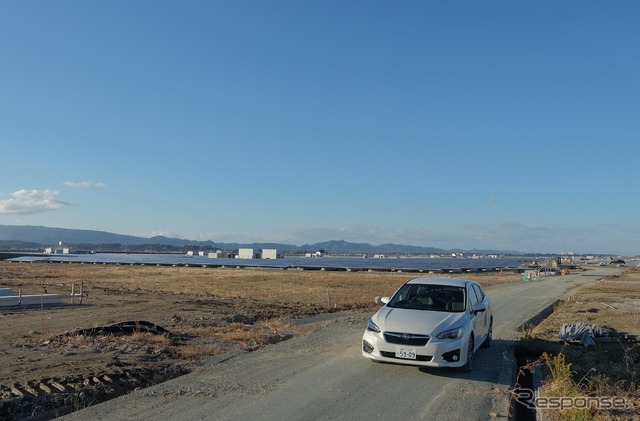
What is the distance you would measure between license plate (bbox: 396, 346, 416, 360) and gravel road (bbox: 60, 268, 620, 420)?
1.29 ft

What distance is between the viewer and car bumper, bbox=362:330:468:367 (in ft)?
27.9

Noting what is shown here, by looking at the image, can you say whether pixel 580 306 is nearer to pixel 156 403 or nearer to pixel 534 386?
pixel 534 386

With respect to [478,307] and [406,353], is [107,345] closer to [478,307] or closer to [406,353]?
[406,353]

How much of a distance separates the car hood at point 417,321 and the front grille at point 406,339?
0.21 ft

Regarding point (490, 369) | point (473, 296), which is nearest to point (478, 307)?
point (473, 296)

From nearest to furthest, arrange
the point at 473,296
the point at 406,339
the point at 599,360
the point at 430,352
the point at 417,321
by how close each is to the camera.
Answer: the point at 430,352, the point at 406,339, the point at 417,321, the point at 599,360, the point at 473,296

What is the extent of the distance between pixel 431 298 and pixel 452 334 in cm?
170

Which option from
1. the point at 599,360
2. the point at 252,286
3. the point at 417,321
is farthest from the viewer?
the point at 252,286

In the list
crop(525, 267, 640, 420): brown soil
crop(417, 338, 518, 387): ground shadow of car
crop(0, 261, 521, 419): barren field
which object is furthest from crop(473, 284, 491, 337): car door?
crop(0, 261, 521, 419): barren field

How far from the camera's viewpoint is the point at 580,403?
23.3 ft

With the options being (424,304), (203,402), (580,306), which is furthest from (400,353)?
(580,306)

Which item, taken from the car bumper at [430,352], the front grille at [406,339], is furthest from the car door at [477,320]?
the front grille at [406,339]

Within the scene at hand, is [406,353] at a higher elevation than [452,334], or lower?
lower

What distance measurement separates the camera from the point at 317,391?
25.6 ft
